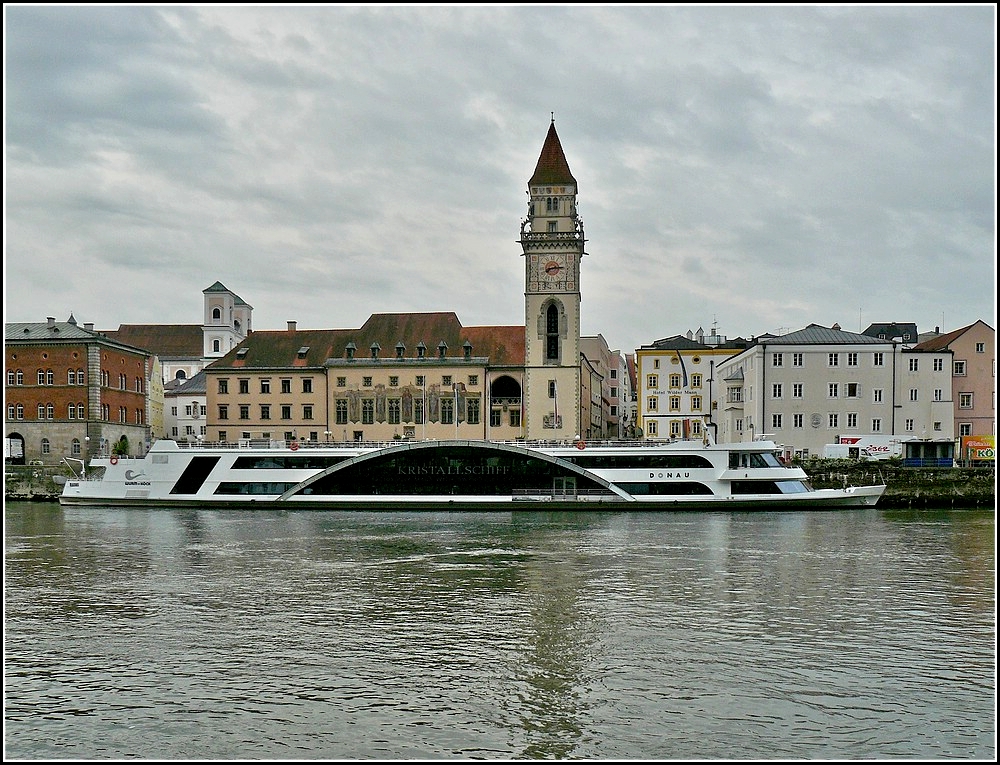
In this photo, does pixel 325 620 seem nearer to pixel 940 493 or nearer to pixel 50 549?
pixel 50 549

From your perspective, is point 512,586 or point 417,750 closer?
point 417,750

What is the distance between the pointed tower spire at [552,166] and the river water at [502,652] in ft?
155

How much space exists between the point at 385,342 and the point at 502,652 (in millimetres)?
64229

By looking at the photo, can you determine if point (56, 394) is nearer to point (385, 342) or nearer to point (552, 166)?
point (385, 342)

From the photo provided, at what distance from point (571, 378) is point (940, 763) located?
6509cm

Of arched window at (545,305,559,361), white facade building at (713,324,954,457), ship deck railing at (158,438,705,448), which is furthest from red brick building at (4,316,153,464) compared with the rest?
white facade building at (713,324,954,457)

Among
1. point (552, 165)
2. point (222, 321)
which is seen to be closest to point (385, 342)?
point (552, 165)

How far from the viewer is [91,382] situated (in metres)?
81.1

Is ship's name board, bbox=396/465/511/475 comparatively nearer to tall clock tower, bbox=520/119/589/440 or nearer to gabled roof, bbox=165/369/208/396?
tall clock tower, bbox=520/119/589/440

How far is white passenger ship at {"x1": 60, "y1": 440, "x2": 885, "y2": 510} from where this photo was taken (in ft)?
183

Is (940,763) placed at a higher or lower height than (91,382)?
lower

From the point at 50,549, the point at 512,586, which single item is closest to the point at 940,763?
the point at 512,586

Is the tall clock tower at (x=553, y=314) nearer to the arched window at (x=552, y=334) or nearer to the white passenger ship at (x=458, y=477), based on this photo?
the arched window at (x=552, y=334)

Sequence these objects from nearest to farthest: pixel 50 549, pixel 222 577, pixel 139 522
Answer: pixel 222 577, pixel 50 549, pixel 139 522
